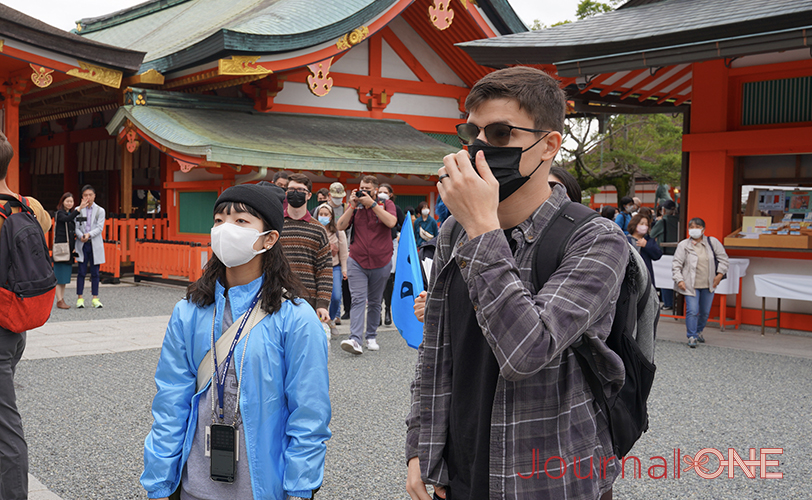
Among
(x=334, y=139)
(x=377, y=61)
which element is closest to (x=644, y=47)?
(x=334, y=139)

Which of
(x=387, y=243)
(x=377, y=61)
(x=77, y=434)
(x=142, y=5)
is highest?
(x=142, y=5)

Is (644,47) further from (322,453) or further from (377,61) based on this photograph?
(377,61)

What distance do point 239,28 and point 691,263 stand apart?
898 cm

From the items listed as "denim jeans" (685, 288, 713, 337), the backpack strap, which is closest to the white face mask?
the backpack strap

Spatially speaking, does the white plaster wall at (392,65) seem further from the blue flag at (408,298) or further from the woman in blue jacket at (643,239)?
the blue flag at (408,298)

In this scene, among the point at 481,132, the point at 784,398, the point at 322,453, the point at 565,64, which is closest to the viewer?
the point at 481,132

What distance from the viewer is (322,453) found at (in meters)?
2.15

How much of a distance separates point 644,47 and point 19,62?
9993mm

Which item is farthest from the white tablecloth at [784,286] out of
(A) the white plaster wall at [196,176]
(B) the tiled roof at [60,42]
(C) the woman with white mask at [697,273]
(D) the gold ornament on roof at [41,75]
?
(D) the gold ornament on roof at [41,75]

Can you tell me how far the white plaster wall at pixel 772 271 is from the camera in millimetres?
8758

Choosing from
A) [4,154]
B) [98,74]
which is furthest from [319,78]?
[4,154]

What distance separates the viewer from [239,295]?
2.29 m

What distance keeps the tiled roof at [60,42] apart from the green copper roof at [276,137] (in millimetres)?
672

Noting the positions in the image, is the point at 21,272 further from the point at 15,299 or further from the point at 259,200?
the point at 259,200
